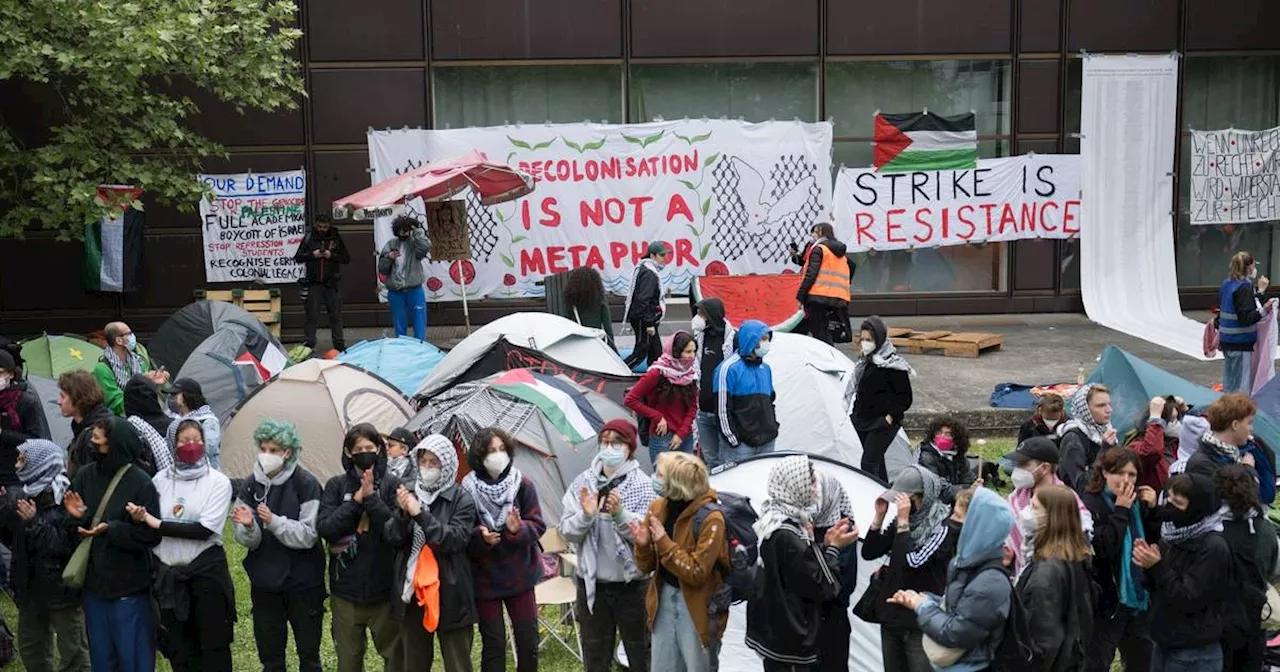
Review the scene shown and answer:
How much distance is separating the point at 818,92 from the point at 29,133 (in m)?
9.71

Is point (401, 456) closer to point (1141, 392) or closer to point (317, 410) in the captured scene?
point (317, 410)

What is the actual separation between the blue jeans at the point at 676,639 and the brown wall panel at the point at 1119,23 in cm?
→ 1383

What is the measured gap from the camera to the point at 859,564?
770 centimetres

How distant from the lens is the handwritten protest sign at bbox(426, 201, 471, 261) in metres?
15.4

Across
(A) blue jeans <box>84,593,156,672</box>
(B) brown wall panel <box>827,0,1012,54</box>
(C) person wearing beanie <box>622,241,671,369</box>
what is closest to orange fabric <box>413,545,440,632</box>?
(A) blue jeans <box>84,593,156,672</box>

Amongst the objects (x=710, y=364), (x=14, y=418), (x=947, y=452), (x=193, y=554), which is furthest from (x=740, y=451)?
(x=14, y=418)

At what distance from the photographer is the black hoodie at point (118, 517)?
6875mm

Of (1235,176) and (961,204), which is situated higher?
(1235,176)

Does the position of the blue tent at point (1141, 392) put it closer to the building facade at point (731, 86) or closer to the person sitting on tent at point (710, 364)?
the person sitting on tent at point (710, 364)

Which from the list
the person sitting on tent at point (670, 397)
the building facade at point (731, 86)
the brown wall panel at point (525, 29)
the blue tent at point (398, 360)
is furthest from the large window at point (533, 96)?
the person sitting on tent at point (670, 397)

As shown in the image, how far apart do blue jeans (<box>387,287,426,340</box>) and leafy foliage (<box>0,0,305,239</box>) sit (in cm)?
225

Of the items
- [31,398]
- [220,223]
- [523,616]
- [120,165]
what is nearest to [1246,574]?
[523,616]

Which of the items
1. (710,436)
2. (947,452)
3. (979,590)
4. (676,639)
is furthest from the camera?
(710,436)

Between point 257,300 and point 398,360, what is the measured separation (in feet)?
16.9
